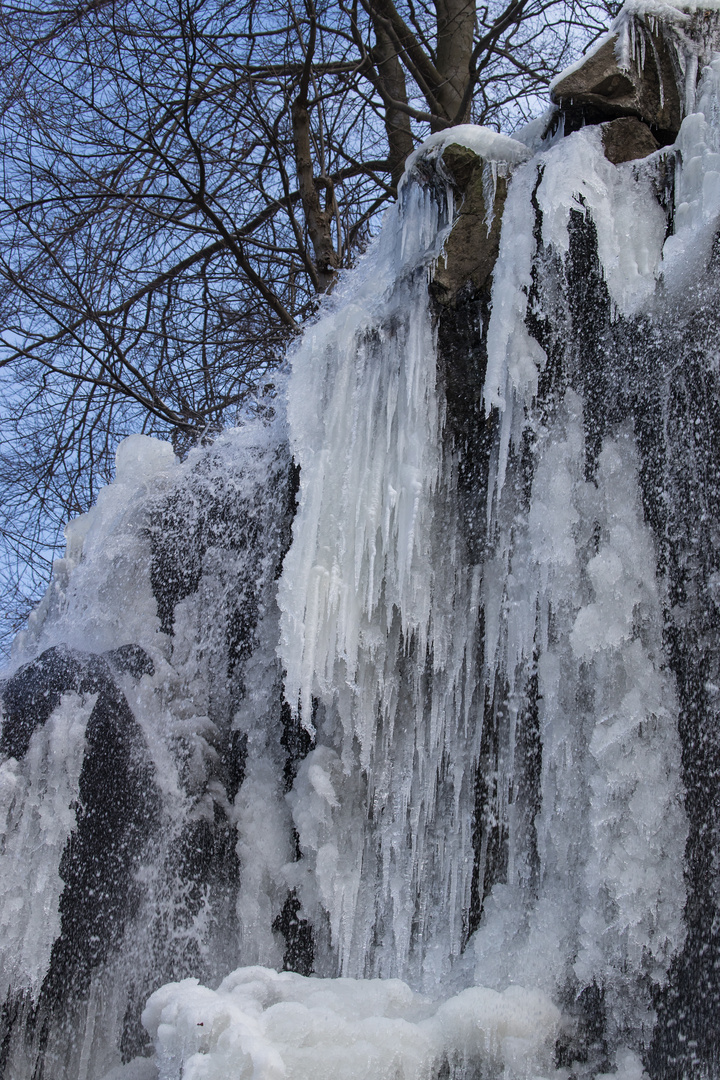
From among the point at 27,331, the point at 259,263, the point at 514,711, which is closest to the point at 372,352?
the point at 514,711

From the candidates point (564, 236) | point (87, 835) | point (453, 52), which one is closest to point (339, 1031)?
point (87, 835)

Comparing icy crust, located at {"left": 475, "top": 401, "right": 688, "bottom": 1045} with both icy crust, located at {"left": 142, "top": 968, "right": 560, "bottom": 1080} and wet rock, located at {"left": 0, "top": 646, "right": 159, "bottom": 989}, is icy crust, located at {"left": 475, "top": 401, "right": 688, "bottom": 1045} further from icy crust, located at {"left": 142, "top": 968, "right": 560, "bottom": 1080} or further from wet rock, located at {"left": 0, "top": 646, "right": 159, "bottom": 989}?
wet rock, located at {"left": 0, "top": 646, "right": 159, "bottom": 989}

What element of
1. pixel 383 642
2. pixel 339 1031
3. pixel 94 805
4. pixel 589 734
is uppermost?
pixel 383 642

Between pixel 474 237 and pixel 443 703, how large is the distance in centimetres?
160

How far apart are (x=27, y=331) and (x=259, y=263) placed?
2020 mm

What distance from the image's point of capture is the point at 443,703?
319 centimetres

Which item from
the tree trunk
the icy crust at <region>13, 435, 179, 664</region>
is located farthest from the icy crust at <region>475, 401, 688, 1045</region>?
the tree trunk

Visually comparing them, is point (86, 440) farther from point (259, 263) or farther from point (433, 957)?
point (433, 957)

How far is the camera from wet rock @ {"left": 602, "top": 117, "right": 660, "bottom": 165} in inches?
123

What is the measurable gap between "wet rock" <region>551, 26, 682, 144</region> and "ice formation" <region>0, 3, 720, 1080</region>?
0.04 metres

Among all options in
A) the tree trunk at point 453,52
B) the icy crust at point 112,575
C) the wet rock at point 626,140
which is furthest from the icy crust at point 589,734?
the tree trunk at point 453,52

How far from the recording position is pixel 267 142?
22.5ft

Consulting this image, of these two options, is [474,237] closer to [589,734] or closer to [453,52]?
[589,734]

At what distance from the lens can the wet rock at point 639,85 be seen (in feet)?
10.3
